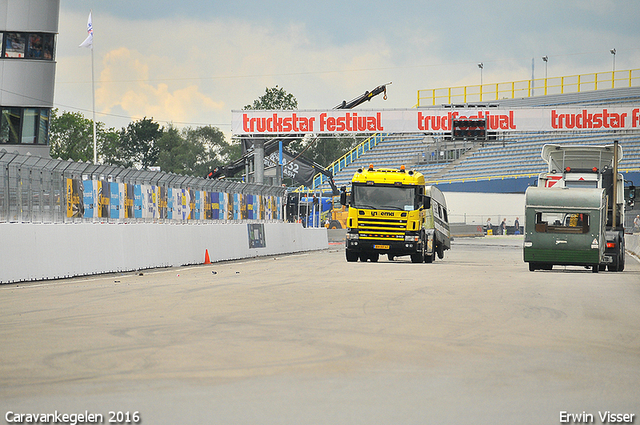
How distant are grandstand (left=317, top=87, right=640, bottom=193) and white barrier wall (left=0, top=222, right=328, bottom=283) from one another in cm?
4366

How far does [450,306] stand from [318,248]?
30.9 m

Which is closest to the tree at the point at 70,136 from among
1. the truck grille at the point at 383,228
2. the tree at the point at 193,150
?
the tree at the point at 193,150

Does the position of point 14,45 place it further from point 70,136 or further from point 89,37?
point 70,136

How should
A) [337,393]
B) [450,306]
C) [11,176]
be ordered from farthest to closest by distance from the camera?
1. [11,176]
2. [450,306]
3. [337,393]

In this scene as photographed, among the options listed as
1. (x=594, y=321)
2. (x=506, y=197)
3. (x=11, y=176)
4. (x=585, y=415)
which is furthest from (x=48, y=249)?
(x=506, y=197)

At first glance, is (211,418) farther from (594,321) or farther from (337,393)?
(594,321)

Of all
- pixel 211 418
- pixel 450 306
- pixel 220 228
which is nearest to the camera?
pixel 211 418

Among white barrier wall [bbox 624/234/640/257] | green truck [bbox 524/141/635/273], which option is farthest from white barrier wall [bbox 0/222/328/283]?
white barrier wall [bbox 624/234/640/257]

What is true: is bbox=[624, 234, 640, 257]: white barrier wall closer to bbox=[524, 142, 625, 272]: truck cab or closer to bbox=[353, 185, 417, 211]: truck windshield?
bbox=[524, 142, 625, 272]: truck cab

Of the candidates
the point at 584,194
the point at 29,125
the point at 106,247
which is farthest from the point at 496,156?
the point at 106,247

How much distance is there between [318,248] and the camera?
44125 millimetres

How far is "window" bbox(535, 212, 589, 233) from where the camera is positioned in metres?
24.5

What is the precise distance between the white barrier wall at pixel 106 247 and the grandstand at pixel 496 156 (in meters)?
43.7

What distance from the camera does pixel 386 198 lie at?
29266 millimetres
